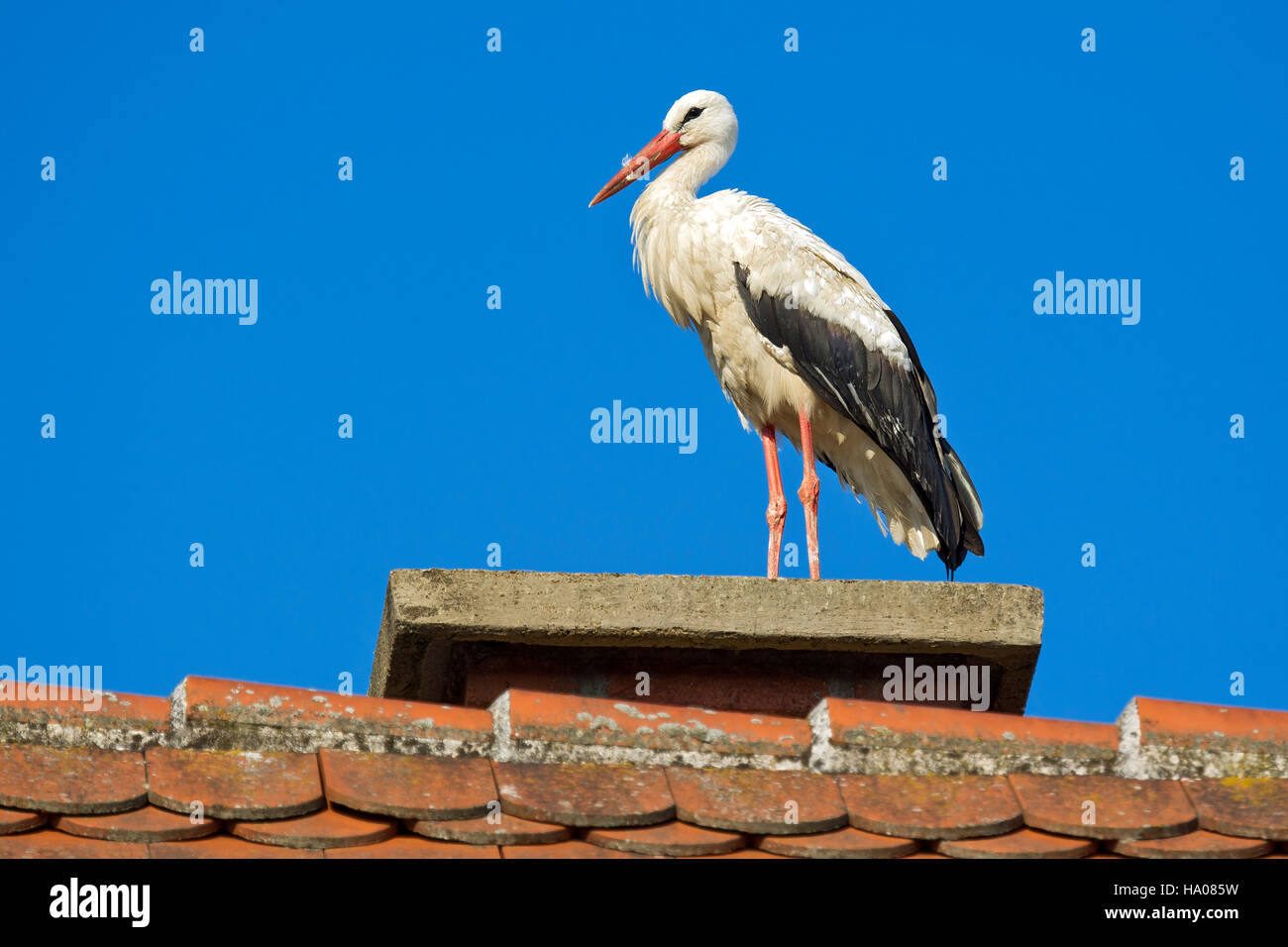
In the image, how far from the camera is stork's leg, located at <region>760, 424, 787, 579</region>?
7.40 meters

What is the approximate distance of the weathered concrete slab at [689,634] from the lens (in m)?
4.39

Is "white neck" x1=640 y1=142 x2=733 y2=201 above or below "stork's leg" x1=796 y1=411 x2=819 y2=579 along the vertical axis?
above

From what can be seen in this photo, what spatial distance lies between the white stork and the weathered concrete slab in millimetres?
2787

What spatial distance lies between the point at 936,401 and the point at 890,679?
3.41m

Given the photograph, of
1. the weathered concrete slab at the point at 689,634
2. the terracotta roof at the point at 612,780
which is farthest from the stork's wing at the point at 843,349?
the terracotta roof at the point at 612,780

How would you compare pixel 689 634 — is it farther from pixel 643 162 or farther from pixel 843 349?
pixel 643 162

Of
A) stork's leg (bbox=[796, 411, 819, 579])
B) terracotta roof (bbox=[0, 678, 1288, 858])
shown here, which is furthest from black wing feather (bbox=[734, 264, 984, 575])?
terracotta roof (bbox=[0, 678, 1288, 858])

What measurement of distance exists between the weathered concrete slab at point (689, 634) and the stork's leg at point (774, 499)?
231 cm

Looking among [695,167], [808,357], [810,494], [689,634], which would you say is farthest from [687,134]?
[689,634]

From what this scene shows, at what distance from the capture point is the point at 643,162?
8.77m

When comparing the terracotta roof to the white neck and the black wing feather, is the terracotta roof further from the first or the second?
the white neck

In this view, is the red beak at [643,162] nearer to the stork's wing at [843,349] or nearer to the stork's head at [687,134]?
the stork's head at [687,134]
